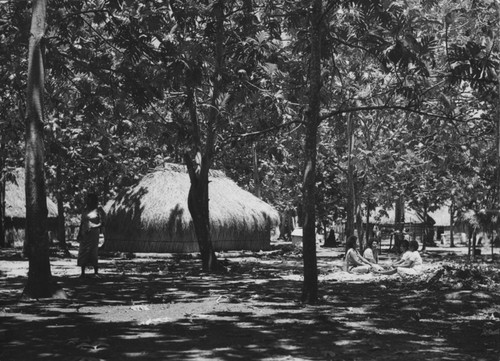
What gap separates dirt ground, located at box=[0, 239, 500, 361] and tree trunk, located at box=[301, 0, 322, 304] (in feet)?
A: 1.85

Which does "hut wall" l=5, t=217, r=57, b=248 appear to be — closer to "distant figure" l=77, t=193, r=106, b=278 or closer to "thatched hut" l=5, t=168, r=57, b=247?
"thatched hut" l=5, t=168, r=57, b=247

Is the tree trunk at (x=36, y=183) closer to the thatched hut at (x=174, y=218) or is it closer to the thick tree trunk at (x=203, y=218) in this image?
the thick tree trunk at (x=203, y=218)

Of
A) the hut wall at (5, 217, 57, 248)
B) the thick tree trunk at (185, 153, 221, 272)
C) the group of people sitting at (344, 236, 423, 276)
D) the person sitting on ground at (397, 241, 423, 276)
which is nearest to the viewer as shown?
the person sitting on ground at (397, 241, 423, 276)

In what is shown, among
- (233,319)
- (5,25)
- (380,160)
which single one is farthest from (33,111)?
(380,160)

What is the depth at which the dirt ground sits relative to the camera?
19.7ft

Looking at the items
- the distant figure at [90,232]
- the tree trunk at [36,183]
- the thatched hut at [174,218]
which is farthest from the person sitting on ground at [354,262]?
the thatched hut at [174,218]

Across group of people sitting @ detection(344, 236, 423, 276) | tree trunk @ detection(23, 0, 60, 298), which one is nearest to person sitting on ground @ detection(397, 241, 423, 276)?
group of people sitting @ detection(344, 236, 423, 276)

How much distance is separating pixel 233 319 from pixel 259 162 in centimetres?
3046

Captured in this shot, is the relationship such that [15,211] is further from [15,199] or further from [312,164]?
[312,164]

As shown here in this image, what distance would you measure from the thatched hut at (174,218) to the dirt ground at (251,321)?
12209 millimetres

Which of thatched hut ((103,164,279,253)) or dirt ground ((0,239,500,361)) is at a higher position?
thatched hut ((103,164,279,253))

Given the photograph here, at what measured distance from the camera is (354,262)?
15.0m

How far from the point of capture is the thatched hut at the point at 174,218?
2550cm

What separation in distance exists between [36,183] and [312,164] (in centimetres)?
425
